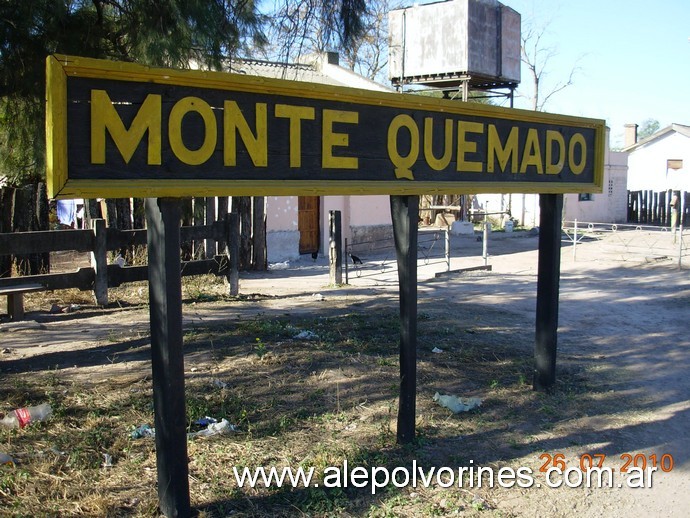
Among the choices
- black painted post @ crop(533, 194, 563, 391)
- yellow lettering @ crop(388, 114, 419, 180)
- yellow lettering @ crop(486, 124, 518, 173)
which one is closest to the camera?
yellow lettering @ crop(388, 114, 419, 180)

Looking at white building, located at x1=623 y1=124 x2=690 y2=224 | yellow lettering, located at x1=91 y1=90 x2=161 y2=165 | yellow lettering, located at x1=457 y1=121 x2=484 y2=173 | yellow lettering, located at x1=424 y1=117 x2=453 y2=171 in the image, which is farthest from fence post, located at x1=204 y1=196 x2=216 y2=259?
white building, located at x1=623 y1=124 x2=690 y2=224

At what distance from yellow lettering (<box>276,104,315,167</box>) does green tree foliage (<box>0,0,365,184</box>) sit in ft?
11.6

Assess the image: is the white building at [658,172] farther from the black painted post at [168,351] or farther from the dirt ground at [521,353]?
the black painted post at [168,351]

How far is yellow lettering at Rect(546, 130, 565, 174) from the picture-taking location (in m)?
6.00

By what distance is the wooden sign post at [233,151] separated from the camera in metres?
3.29

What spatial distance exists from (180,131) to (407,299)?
211 centimetres

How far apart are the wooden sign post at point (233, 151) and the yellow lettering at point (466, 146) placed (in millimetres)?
14

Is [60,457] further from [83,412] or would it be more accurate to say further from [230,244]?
[230,244]

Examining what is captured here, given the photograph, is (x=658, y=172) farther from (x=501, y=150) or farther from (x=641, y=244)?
(x=501, y=150)

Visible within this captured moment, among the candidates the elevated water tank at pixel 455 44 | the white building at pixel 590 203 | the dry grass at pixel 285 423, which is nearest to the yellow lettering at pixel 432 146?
the dry grass at pixel 285 423

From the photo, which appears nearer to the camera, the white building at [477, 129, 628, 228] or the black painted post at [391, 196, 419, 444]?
the black painted post at [391, 196, 419, 444]

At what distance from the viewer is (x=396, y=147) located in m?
4.71

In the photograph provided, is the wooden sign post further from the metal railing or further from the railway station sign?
the metal railing

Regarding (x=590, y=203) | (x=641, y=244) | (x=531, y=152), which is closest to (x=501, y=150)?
(x=531, y=152)
